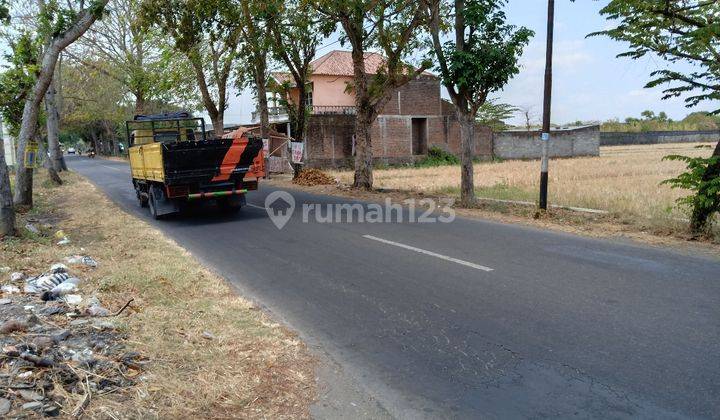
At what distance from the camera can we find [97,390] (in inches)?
146

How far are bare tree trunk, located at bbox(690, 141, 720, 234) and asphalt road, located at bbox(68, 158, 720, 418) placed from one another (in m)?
1.57

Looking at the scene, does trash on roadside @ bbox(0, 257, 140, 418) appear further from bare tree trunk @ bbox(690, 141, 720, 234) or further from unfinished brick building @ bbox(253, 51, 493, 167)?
unfinished brick building @ bbox(253, 51, 493, 167)

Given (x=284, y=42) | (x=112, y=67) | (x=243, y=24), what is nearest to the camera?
(x=243, y=24)

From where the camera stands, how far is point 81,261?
8.25 meters

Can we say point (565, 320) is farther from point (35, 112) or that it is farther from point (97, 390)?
A: point (35, 112)

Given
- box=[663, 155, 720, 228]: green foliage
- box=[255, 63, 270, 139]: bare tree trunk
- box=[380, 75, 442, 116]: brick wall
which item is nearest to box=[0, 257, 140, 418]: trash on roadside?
box=[663, 155, 720, 228]: green foliage

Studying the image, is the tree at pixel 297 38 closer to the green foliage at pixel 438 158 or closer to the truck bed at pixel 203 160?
the truck bed at pixel 203 160

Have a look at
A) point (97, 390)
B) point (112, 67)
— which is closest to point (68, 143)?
point (112, 67)

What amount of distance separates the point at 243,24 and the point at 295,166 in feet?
24.7

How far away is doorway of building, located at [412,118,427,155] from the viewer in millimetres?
39094

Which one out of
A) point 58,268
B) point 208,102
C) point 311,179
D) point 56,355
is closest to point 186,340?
point 56,355

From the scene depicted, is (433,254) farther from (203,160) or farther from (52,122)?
(52,122)

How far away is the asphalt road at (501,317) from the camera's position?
13.0ft

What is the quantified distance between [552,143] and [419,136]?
10903 mm
